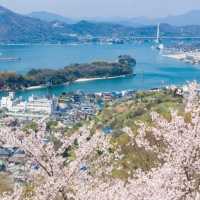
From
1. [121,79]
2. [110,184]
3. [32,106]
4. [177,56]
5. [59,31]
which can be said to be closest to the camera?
[110,184]

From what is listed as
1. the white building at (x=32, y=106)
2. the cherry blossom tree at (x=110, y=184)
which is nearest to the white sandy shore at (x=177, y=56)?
the white building at (x=32, y=106)

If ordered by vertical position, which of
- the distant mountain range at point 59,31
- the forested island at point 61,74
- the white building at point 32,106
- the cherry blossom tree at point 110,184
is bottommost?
the distant mountain range at point 59,31

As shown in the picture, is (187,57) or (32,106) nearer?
(32,106)

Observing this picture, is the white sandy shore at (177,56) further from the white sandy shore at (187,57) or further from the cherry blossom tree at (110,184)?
the cherry blossom tree at (110,184)

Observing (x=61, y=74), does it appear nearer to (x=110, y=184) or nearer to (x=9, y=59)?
(x=9, y=59)

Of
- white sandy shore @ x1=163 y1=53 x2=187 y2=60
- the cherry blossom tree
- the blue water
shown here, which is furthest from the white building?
white sandy shore @ x1=163 y1=53 x2=187 y2=60

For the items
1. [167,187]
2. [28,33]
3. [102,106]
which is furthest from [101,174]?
[28,33]

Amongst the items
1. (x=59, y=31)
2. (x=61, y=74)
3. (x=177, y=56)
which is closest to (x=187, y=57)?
(x=177, y=56)
